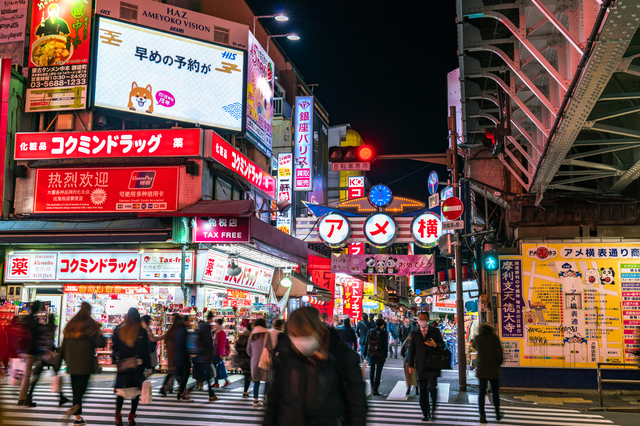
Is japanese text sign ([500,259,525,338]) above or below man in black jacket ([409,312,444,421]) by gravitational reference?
above

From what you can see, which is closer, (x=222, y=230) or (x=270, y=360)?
(x=270, y=360)

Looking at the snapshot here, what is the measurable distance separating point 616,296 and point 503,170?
16.2ft

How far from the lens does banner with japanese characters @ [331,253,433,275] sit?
73.8 ft

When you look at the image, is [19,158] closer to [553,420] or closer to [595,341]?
[553,420]

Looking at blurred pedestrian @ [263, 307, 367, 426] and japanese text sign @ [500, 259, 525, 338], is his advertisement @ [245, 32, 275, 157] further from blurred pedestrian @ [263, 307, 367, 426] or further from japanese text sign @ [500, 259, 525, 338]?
blurred pedestrian @ [263, 307, 367, 426]

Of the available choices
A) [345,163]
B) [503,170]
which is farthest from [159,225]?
[503,170]

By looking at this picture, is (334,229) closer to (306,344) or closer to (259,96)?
(259,96)

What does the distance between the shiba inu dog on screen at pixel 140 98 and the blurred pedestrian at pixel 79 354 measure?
1114 cm

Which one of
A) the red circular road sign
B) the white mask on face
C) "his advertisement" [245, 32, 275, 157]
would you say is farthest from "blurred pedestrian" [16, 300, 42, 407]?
"his advertisement" [245, 32, 275, 157]

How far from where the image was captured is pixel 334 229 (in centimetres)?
2027

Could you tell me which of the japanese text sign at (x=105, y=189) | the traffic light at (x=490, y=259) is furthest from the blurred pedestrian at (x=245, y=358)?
the traffic light at (x=490, y=259)

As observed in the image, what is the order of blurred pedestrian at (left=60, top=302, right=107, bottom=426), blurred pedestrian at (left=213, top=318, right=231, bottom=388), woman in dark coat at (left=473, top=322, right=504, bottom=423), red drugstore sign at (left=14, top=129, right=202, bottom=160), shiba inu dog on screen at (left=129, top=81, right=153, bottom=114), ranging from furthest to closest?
shiba inu dog on screen at (left=129, top=81, right=153, bottom=114) < red drugstore sign at (left=14, top=129, right=202, bottom=160) < blurred pedestrian at (left=213, top=318, right=231, bottom=388) < woman in dark coat at (left=473, top=322, right=504, bottom=423) < blurred pedestrian at (left=60, top=302, right=107, bottom=426)

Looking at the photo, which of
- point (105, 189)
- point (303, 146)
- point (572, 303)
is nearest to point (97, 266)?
point (105, 189)

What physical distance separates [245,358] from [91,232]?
667 centimetres
